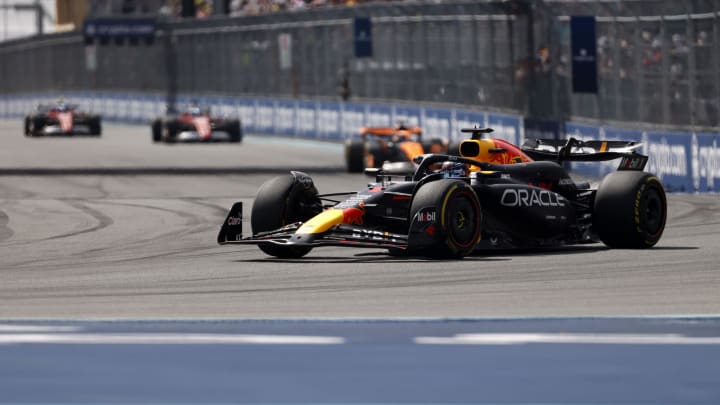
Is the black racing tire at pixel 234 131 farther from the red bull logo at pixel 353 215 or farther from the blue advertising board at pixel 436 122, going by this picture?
→ the red bull logo at pixel 353 215

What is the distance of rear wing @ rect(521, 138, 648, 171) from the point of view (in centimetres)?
1505

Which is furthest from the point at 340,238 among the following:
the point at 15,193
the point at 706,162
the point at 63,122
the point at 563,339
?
the point at 63,122

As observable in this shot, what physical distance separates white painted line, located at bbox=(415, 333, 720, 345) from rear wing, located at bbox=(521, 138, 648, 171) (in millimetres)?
5918

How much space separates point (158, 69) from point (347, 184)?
121 ft

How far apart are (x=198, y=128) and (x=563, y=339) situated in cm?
3374

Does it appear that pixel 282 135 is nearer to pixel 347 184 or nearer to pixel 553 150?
pixel 347 184

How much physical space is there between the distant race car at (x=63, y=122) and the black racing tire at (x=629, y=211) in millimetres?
34337

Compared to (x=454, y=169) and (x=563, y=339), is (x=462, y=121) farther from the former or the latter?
(x=563, y=339)

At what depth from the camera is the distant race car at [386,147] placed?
2770cm

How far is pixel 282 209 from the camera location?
47.0ft

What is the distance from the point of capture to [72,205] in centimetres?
2208

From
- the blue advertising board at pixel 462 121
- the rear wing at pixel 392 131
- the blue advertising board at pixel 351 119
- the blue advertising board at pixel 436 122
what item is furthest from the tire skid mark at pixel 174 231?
the blue advertising board at pixel 351 119

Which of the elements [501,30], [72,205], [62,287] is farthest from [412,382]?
[501,30]

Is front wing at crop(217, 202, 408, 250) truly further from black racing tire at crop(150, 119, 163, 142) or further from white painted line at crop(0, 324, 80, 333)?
black racing tire at crop(150, 119, 163, 142)
